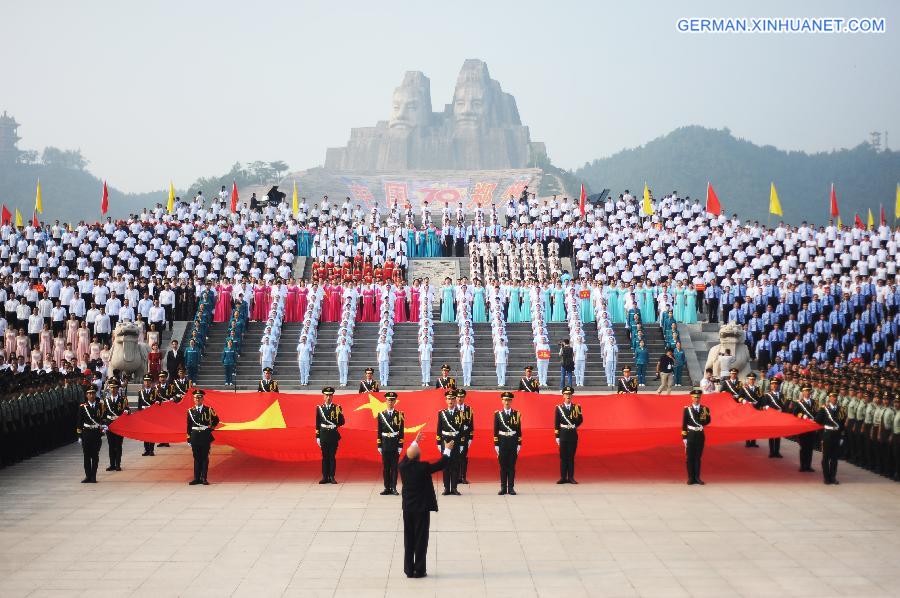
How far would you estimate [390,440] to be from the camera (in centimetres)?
1454

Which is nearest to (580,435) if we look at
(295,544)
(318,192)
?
(295,544)

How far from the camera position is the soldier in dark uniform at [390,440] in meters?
14.5

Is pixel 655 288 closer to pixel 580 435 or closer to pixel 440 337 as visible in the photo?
pixel 440 337

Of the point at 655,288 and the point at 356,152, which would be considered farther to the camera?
the point at 356,152

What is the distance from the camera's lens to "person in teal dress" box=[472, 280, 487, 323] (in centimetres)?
2922

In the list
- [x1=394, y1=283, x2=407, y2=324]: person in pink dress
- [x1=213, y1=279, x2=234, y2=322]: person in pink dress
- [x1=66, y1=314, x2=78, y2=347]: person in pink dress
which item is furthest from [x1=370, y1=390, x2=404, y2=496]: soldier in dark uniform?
[x1=66, y1=314, x2=78, y2=347]: person in pink dress

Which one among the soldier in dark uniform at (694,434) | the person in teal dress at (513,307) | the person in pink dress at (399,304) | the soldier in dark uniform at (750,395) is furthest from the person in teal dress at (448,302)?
the soldier in dark uniform at (694,434)

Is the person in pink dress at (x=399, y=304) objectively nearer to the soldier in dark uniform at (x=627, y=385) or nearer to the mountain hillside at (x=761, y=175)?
the soldier in dark uniform at (x=627, y=385)

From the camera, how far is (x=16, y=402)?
17141 millimetres

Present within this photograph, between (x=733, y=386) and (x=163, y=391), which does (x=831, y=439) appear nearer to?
(x=733, y=386)

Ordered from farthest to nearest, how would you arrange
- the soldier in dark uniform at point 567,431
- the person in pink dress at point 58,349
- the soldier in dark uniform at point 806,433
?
the person in pink dress at point 58,349 → the soldier in dark uniform at point 806,433 → the soldier in dark uniform at point 567,431

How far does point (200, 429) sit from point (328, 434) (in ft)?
6.24

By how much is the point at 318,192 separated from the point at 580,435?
6328 centimetres

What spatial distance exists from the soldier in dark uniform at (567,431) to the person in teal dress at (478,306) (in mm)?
13910
